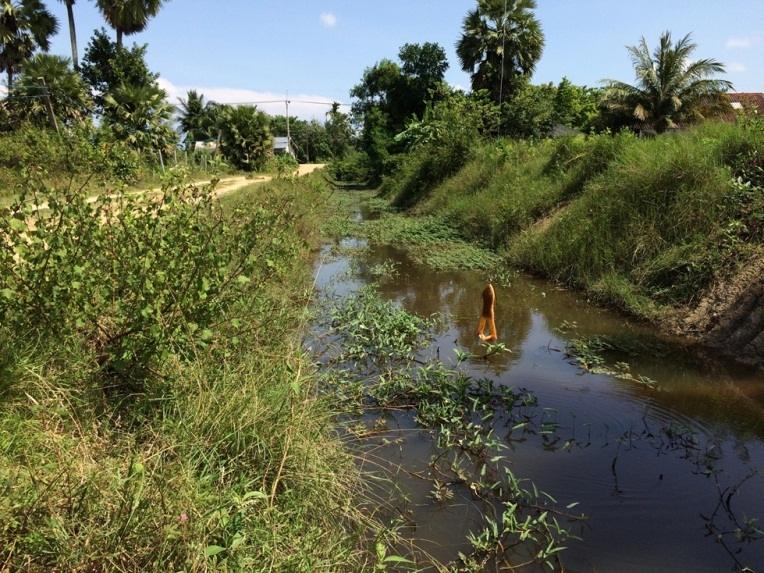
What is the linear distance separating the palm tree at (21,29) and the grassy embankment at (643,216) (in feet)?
82.9

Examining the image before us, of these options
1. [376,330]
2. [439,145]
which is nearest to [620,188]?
[376,330]

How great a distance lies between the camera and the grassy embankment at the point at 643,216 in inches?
281

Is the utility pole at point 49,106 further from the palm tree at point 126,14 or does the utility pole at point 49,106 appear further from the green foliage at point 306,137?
the green foliage at point 306,137

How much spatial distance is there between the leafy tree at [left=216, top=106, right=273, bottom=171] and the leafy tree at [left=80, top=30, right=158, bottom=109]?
10.1m

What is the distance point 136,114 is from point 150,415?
25636 millimetres

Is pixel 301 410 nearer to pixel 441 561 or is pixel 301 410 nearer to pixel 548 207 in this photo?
pixel 441 561

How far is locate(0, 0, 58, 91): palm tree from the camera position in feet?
84.7

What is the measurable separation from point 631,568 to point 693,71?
90.0 feet

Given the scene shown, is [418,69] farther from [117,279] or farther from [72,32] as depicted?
[117,279]

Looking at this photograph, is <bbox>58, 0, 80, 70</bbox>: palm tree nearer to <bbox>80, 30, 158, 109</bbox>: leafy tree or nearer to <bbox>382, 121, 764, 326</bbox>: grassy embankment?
<bbox>80, 30, 158, 109</bbox>: leafy tree

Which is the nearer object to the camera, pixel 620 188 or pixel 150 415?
pixel 150 415

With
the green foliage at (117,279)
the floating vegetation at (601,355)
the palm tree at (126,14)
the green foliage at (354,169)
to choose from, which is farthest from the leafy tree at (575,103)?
the green foliage at (117,279)

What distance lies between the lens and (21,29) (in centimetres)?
2666

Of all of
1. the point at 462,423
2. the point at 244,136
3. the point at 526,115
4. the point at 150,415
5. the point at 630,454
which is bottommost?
the point at 630,454
